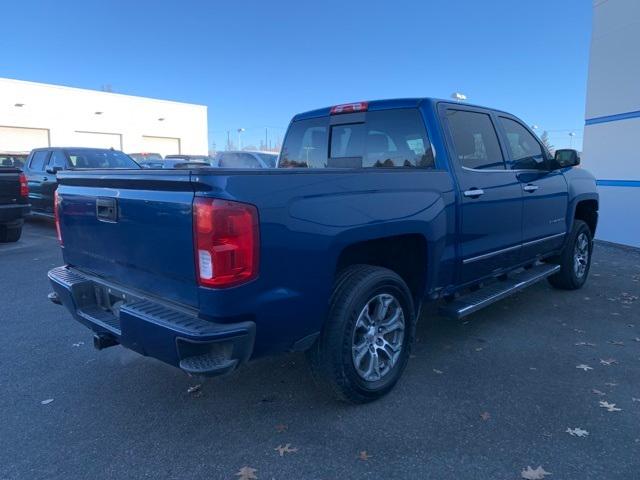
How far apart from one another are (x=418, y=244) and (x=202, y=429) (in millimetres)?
1921

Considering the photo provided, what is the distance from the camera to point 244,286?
2498 millimetres

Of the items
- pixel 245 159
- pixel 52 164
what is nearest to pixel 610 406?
pixel 52 164

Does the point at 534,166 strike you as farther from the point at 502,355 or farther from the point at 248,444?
the point at 248,444

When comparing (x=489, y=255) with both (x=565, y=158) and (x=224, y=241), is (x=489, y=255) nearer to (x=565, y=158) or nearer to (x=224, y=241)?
(x=565, y=158)

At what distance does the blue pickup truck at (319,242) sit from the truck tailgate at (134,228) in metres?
0.01

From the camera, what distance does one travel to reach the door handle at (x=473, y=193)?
12.8 ft

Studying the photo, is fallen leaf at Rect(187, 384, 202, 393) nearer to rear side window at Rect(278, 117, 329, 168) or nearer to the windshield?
rear side window at Rect(278, 117, 329, 168)

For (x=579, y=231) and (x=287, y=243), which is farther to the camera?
(x=579, y=231)

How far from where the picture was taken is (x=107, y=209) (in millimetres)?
3041

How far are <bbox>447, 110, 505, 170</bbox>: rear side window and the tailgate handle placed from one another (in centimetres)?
257

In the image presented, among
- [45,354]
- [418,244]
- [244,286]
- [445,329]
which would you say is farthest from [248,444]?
[445,329]

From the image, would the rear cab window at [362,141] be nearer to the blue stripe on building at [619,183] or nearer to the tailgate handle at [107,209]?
the tailgate handle at [107,209]

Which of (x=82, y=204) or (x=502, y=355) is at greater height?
(x=82, y=204)

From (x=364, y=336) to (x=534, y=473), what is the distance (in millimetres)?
1211
